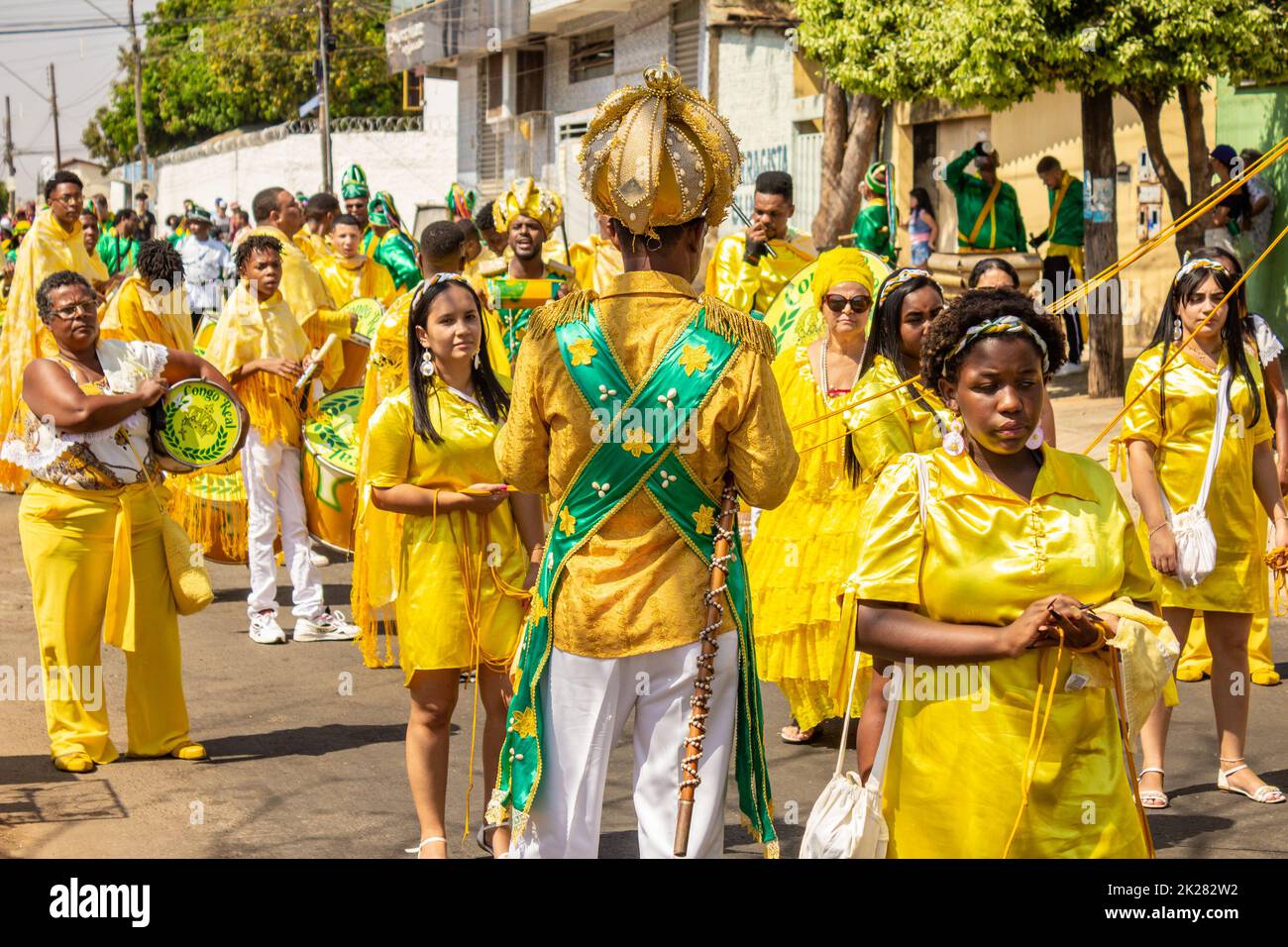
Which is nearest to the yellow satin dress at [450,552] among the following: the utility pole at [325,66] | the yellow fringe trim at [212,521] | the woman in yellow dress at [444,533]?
the woman in yellow dress at [444,533]

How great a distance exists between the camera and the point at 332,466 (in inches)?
361

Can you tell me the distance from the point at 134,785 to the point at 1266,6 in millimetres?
10689

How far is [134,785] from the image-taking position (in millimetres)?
6586

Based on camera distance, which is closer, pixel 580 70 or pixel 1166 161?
pixel 1166 161

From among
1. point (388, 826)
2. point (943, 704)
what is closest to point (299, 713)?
point (388, 826)

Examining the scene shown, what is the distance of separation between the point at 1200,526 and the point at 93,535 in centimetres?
439

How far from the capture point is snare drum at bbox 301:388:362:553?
9164 mm

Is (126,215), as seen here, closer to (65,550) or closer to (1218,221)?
(1218,221)

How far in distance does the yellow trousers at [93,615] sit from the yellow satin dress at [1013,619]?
4.12 metres

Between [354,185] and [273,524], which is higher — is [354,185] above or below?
above

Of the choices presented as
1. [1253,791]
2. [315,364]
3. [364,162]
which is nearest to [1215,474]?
[1253,791]

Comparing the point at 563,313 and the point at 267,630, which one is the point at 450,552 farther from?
the point at 267,630

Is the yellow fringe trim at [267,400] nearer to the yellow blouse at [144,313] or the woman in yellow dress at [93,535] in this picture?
the yellow blouse at [144,313]

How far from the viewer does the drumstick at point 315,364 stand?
366 inches
